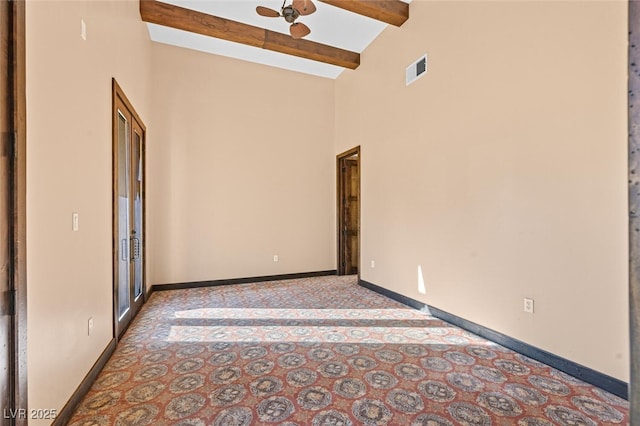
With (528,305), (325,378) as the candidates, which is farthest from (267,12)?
(528,305)

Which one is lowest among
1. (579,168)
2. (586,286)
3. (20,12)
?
(586,286)

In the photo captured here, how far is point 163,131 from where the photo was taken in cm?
479

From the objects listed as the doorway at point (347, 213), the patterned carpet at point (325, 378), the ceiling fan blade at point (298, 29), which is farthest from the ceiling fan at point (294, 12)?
the patterned carpet at point (325, 378)

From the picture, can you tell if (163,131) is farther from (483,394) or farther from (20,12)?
(483,394)

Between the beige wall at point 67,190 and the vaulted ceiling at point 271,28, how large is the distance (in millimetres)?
1407

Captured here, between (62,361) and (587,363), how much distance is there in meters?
3.45

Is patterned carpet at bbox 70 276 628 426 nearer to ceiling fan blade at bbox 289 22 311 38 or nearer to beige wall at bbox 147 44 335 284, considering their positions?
beige wall at bbox 147 44 335 284

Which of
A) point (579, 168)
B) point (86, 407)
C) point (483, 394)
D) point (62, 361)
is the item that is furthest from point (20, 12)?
point (579, 168)

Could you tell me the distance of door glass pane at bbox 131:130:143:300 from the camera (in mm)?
3738

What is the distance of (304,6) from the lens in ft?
10.1

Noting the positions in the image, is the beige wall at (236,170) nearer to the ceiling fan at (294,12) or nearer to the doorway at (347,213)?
the doorway at (347,213)

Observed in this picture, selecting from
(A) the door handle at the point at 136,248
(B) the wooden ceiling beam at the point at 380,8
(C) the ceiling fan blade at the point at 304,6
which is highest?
(B) the wooden ceiling beam at the point at 380,8

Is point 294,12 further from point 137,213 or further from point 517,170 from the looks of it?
point 137,213

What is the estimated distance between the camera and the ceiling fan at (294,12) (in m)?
3.08
